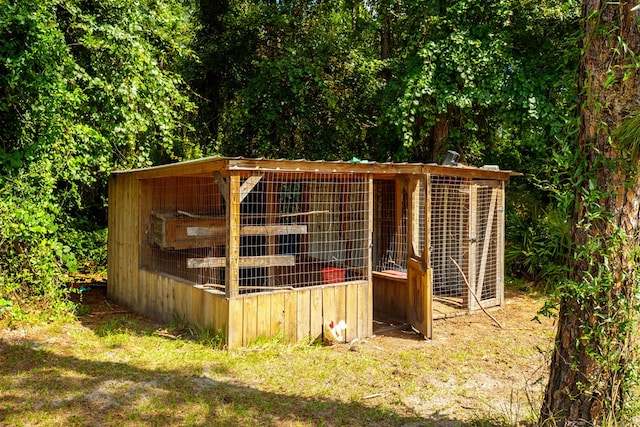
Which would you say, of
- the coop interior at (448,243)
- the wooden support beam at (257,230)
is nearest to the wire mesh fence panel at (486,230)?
the coop interior at (448,243)

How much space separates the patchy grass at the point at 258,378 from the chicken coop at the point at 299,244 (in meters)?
0.43

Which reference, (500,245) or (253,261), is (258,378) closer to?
(253,261)

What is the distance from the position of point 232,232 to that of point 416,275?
8.84ft

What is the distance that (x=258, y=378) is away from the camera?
483cm

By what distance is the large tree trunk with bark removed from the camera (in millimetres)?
2992

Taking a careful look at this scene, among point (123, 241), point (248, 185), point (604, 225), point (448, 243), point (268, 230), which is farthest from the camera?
point (448, 243)

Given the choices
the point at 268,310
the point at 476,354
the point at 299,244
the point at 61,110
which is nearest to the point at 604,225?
the point at 476,354

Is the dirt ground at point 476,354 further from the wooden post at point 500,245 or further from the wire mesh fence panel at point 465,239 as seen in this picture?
the wire mesh fence panel at point 465,239

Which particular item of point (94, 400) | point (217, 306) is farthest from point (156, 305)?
point (94, 400)

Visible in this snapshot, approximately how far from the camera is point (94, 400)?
4.19 metres

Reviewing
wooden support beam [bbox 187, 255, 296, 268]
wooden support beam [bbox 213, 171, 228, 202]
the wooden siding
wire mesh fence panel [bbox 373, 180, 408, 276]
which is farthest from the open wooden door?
wooden support beam [bbox 213, 171, 228, 202]

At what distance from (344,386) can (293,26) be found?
902 centimetres

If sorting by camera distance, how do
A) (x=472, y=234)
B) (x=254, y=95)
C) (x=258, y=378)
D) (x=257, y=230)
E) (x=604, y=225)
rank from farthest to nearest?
(x=254, y=95)
(x=472, y=234)
(x=257, y=230)
(x=258, y=378)
(x=604, y=225)

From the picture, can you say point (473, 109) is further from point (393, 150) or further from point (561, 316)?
point (561, 316)
